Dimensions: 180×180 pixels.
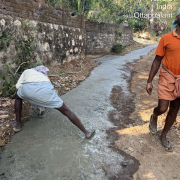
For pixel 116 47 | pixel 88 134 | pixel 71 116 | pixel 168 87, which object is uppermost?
pixel 116 47

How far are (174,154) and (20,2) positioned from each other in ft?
14.2

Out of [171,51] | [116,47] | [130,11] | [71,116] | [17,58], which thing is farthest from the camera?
[130,11]

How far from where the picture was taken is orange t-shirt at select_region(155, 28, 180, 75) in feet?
6.32


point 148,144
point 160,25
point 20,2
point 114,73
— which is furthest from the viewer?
point 160,25

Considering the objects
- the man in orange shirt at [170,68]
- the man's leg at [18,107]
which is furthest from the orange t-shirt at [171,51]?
the man's leg at [18,107]

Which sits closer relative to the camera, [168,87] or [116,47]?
[168,87]

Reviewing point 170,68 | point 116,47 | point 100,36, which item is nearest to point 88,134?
point 170,68

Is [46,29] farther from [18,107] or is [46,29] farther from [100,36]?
[100,36]

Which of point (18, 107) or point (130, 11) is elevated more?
point (130, 11)

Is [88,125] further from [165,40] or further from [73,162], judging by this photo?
[165,40]

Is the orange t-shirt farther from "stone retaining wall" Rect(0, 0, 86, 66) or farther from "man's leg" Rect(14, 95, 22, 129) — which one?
"stone retaining wall" Rect(0, 0, 86, 66)

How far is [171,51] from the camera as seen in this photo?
6.43 feet

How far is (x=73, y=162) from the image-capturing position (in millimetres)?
1891

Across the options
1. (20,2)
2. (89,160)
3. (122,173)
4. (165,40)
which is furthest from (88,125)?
(20,2)
